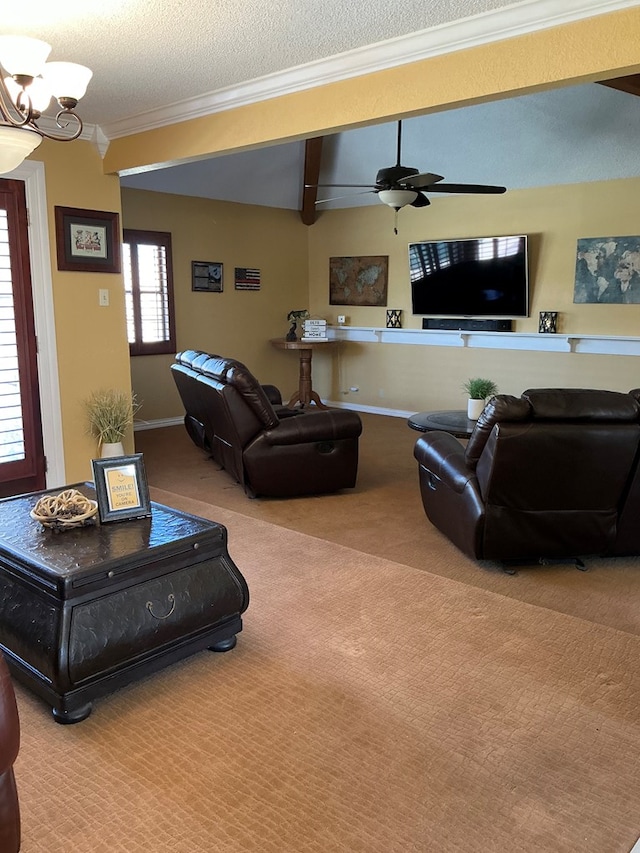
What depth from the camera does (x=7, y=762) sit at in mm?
1430

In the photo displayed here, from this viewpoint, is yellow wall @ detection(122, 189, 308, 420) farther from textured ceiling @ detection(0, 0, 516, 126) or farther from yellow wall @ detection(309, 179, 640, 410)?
textured ceiling @ detection(0, 0, 516, 126)

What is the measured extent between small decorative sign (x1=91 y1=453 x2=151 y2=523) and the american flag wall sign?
5.87 metres

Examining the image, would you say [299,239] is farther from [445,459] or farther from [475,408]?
[445,459]

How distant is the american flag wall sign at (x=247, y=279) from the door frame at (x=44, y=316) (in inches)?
147

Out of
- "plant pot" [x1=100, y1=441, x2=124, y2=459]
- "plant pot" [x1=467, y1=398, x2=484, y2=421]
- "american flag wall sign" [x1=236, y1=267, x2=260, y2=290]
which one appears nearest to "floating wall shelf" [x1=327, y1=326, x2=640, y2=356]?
"american flag wall sign" [x1=236, y1=267, x2=260, y2=290]

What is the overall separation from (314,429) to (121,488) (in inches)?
82.1

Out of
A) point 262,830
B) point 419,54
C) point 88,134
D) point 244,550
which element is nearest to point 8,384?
point 88,134

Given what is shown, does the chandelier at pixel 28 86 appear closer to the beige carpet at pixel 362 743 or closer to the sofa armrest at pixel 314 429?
the beige carpet at pixel 362 743

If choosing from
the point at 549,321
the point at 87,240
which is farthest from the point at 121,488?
the point at 549,321

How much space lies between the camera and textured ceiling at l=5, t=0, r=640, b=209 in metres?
2.93

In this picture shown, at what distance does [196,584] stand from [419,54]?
104 inches

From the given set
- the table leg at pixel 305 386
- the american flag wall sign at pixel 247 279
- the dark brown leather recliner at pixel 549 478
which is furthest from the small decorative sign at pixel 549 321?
the dark brown leather recliner at pixel 549 478

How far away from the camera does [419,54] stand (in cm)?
322

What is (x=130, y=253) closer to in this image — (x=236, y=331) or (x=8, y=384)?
(x=236, y=331)
